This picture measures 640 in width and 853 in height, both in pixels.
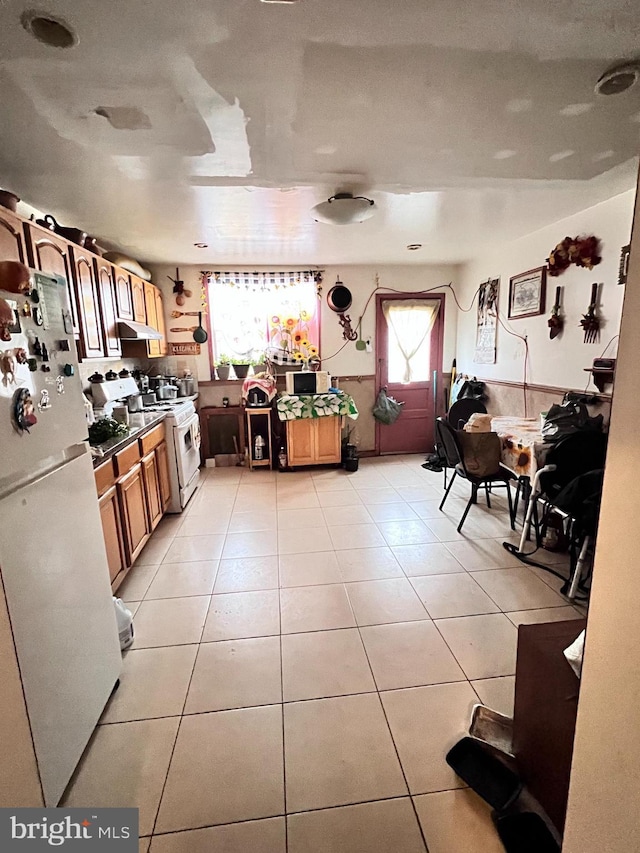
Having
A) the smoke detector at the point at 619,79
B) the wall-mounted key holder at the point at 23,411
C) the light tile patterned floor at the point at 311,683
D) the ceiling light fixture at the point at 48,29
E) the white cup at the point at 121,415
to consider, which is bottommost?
the light tile patterned floor at the point at 311,683

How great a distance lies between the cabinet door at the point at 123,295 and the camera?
3238 millimetres

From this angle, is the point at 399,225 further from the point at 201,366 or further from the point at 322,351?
the point at 201,366

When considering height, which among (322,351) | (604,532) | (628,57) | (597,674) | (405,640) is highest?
(628,57)

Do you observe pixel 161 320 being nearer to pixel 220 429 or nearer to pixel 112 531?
pixel 220 429

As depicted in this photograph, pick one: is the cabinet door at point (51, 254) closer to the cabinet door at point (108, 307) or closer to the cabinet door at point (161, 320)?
the cabinet door at point (108, 307)

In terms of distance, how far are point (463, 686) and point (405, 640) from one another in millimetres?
329

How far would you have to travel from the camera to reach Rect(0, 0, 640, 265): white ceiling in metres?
1.14

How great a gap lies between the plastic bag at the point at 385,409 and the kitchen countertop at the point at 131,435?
2612 millimetres

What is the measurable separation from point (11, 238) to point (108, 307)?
1.25m

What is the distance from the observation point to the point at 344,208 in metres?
2.45

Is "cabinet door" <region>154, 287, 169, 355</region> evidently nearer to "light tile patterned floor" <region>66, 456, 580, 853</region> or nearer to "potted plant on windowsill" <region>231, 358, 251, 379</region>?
"potted plant on windowsill" <region>231, 358, 251, 379</region>

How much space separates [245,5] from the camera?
108 centimetres

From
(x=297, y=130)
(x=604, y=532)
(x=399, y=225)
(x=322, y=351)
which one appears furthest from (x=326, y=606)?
(x=322, y=351)

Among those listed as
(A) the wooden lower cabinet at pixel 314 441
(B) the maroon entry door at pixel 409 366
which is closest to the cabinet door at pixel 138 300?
(A) the wooden lower cabinet at pixel 314 441
